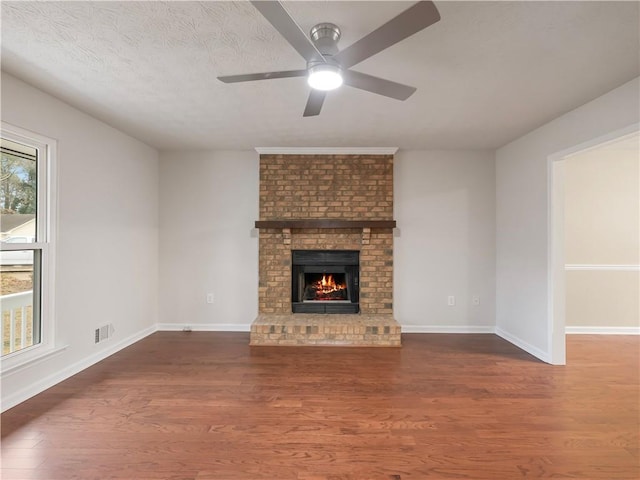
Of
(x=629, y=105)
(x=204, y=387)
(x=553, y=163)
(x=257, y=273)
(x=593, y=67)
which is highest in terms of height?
(x=593, y=67)

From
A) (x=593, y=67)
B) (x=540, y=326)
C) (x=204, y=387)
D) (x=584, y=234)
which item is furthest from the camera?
(x=584, y=234)

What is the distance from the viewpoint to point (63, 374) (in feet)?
8.84

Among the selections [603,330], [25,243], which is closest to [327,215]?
[25,243]

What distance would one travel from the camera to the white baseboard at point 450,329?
13.4 feet

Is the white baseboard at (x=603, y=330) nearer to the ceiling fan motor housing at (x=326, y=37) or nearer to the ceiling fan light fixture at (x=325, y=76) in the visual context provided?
the ceiling fan light fixture at (x=325, y=76)

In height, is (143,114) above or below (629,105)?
above

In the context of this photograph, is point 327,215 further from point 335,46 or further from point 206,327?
point 335,46

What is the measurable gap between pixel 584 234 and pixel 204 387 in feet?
15.7

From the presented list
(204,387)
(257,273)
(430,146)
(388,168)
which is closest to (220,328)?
(257,273)

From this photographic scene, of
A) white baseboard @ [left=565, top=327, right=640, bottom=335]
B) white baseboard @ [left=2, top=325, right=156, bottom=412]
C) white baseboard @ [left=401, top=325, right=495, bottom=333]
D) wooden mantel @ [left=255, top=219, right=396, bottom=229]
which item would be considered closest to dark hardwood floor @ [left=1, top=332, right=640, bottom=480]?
white baseboard @ [left=2, top=325, right=156, bottom=412]

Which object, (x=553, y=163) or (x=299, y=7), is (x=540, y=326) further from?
(x=299, y=7)

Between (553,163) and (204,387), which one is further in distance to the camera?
(553,163)

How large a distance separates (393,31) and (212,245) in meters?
3.46

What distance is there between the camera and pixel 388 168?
409 centimetres
